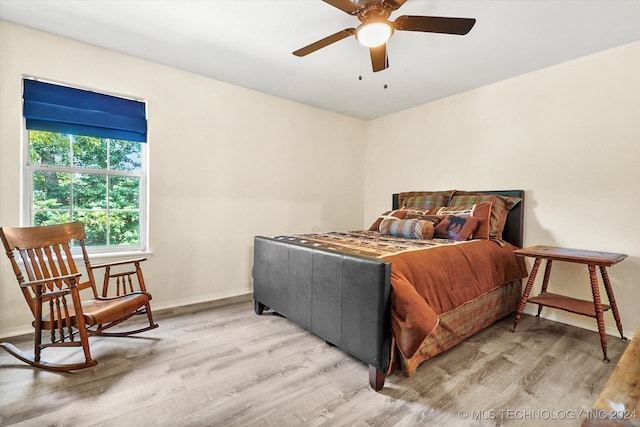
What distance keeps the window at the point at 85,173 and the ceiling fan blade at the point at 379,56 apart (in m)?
2.31

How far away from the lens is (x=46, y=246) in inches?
86.3

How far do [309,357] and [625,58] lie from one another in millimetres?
3505

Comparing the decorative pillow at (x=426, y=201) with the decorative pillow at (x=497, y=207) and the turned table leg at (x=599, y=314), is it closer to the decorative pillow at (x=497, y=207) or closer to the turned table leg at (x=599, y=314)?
the decorative pillow at (x=497, y=207)

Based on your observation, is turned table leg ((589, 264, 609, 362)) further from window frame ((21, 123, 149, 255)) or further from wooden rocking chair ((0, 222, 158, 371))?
window frame ((21, 123, 149, 255))

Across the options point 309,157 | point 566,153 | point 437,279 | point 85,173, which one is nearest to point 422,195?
point 566,153

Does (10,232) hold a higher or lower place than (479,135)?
lower

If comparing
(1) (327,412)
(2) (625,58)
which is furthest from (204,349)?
(2) (625,58)

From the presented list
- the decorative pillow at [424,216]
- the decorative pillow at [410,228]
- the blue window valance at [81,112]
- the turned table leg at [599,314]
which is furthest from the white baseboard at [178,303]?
the turned table leg at [599,314]

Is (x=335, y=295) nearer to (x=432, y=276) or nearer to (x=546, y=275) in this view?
(x=432, y=276)

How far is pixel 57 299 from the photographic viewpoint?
184 centimetres

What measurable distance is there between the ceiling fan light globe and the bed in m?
1.38

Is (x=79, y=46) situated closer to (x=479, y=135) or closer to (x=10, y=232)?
(x=10, y=232)

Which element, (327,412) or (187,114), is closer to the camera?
A: (327,412)

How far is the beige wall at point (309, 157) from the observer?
2445 mm
